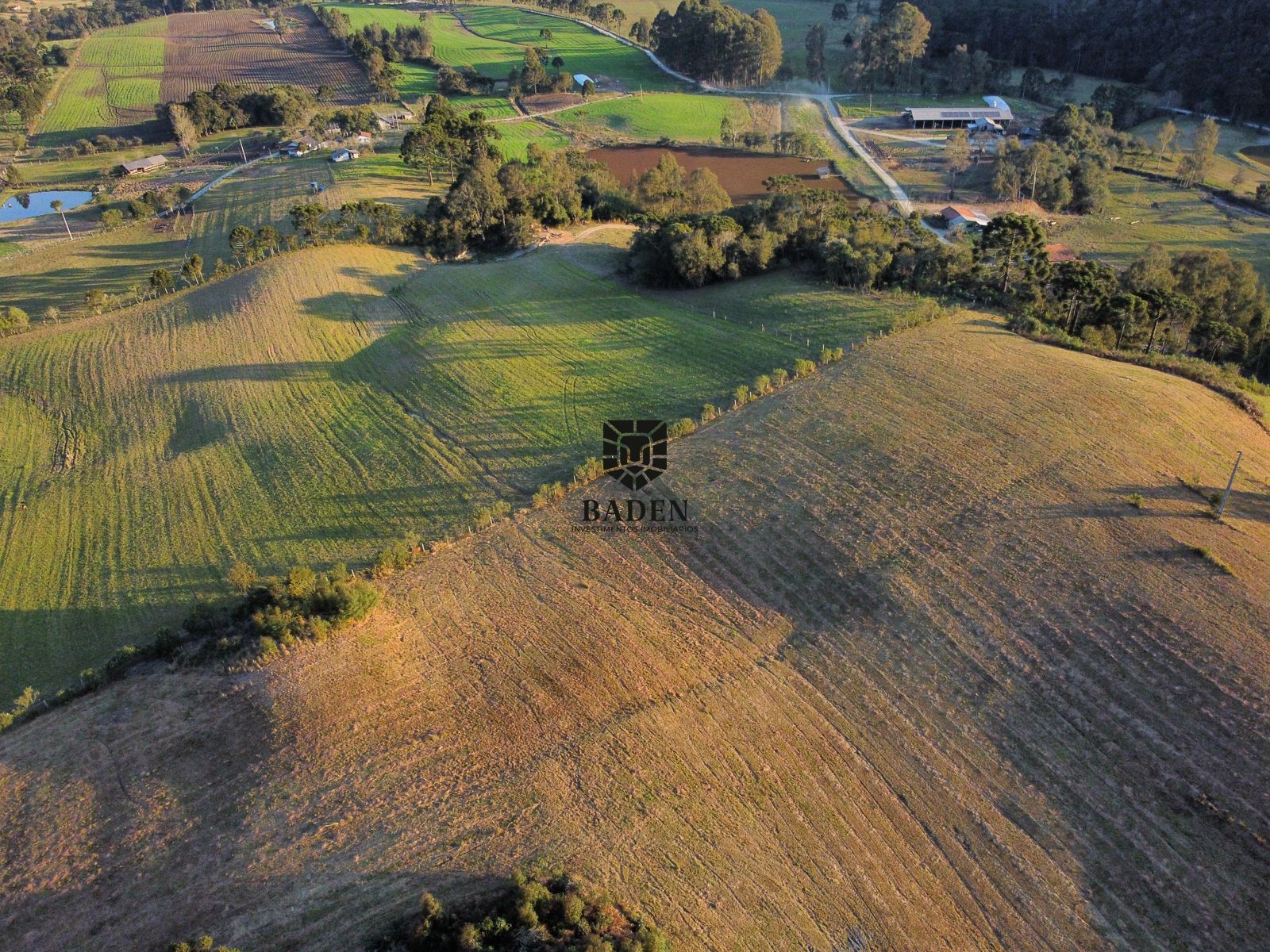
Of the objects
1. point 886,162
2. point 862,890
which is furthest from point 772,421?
point 886,162

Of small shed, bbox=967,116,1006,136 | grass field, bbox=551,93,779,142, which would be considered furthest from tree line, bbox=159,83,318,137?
small shed, bbox=967,116,1006,136

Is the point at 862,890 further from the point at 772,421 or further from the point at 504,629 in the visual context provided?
the point at 772,421

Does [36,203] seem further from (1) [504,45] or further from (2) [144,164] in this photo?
(1) [504,45]

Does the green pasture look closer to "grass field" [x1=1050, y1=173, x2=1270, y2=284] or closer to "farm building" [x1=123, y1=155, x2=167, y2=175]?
"grass field" [x1=1050, y1=173, x2=1270, y2=284]

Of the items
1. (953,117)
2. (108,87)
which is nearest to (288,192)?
(108,87)

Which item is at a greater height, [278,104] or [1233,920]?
[278,104]

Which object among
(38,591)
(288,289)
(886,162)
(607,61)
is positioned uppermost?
(607,61)
